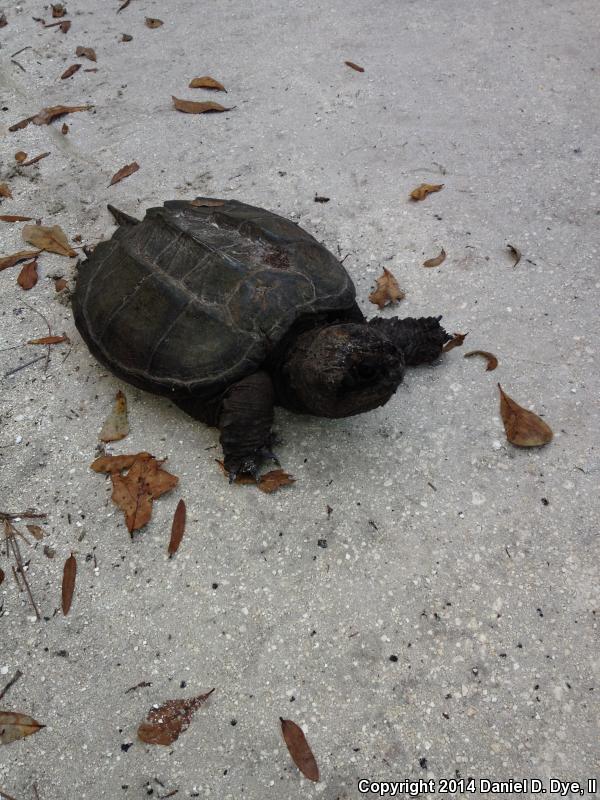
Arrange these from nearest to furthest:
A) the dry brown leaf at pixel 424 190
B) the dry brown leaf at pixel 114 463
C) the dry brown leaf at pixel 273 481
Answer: the dry brown leaf at pixel 273 481
the dry brown leaf at pixel 114 463
the dry brown leaf at pixel 424 190

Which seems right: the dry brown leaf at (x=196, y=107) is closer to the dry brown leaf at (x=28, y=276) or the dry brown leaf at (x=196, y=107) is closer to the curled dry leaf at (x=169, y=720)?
the dry brown leaf at (x=28, y=276)

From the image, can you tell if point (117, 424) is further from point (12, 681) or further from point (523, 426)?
point (523, 426)

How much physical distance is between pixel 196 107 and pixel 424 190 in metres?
1.95

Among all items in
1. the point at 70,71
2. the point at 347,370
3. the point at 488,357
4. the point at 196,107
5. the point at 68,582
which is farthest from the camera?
the point at 70,71

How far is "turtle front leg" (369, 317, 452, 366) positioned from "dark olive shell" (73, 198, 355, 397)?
0.80 feet

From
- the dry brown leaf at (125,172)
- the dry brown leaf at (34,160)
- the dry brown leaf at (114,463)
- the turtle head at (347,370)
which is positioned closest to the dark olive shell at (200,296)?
the turtle head at (347,370)

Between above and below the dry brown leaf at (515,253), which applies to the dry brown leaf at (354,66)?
above

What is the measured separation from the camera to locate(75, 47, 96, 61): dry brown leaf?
493 centimetres

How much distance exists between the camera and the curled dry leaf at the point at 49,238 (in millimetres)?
3578

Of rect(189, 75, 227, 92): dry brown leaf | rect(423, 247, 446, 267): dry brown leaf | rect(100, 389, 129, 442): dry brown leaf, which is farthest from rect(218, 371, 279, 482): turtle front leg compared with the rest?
rect(189, 75, 227, 92): dry brown leaf

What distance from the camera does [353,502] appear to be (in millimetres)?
2480

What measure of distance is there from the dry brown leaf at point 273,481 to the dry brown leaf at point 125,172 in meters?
2.56

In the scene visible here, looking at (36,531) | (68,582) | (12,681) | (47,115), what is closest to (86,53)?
(47,115)

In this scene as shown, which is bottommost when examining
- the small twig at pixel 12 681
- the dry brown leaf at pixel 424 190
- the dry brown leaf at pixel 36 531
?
the small twig at pixel 12 681
